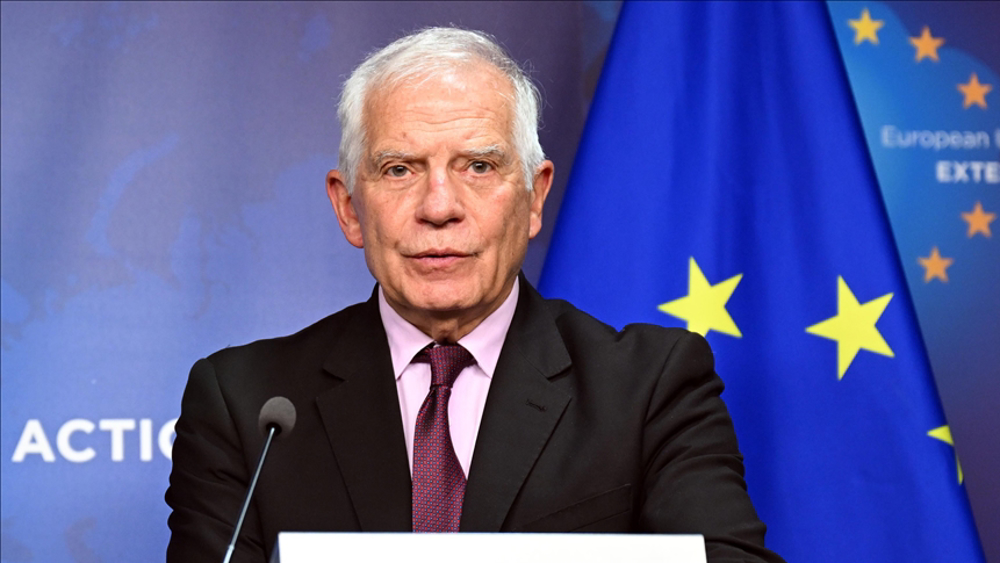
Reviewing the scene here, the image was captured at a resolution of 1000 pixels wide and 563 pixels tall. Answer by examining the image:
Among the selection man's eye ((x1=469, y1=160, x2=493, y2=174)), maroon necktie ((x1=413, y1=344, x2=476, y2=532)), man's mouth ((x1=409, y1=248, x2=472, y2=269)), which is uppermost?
man's eye ((x1=469, y1=160, x2=493, y2=174))

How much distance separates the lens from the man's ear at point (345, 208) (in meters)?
2.25

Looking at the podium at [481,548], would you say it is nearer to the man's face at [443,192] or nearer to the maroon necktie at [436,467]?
the maroon necktie at [436,467]

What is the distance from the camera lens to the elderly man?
6.51ft

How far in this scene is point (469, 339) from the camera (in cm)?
218

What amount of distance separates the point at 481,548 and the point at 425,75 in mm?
1095

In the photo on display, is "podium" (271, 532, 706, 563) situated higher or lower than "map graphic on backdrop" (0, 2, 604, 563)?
lower

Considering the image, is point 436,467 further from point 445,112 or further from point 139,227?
point 139,227

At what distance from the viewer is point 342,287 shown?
3070mm

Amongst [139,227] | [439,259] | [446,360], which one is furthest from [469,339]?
[139,227]

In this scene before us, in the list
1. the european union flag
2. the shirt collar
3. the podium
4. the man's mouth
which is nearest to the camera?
the podium

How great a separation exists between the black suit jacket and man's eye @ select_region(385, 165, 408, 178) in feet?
1.06

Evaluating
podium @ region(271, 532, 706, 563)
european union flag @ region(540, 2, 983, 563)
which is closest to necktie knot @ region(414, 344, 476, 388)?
european union flag @ region(540, 2, 983, 563)

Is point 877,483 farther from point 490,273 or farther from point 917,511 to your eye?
point 490,273

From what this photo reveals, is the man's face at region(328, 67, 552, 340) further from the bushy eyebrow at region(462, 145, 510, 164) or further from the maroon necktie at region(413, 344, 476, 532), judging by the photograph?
the maroon necktie at region(413, 344, 476, 532)
